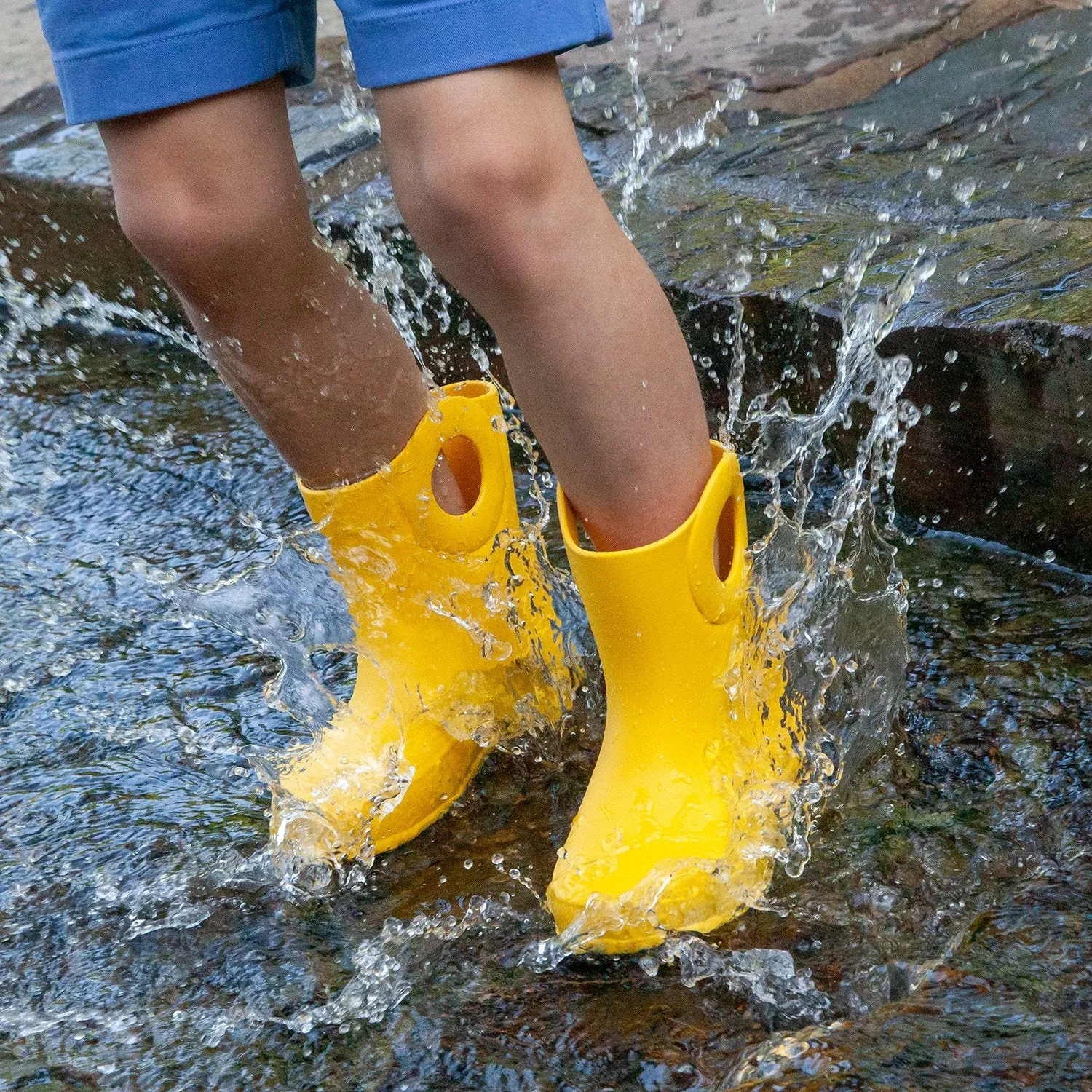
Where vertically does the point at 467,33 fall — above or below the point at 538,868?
above

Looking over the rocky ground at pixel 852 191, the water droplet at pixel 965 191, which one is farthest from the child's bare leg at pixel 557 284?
the water droplet at pixel 965 191

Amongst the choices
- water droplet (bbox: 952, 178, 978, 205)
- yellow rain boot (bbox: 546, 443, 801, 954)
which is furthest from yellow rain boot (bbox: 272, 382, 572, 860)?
water droplet (bbox: 952, 178, 978, 205)

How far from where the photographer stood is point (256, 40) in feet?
3.60

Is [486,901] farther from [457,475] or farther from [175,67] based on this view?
[175,67]

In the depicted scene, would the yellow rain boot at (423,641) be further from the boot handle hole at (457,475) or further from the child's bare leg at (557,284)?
the child's bare leg at (557,284)

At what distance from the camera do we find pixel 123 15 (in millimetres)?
1080

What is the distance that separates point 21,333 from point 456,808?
2176mm

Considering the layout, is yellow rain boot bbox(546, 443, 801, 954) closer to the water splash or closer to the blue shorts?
the water splash

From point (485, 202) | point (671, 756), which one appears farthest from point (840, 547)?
point (485, 202)

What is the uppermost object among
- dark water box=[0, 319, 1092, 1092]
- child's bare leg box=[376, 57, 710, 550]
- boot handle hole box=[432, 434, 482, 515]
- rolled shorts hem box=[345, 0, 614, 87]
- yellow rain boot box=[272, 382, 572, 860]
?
rolled shorts hem box=[345, 0, 614, 87]

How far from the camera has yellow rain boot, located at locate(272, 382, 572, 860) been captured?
1.35 metres

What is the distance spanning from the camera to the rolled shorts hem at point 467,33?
0.93 metres

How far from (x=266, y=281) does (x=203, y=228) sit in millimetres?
83

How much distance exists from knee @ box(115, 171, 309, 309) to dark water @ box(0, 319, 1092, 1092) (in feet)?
1.27
